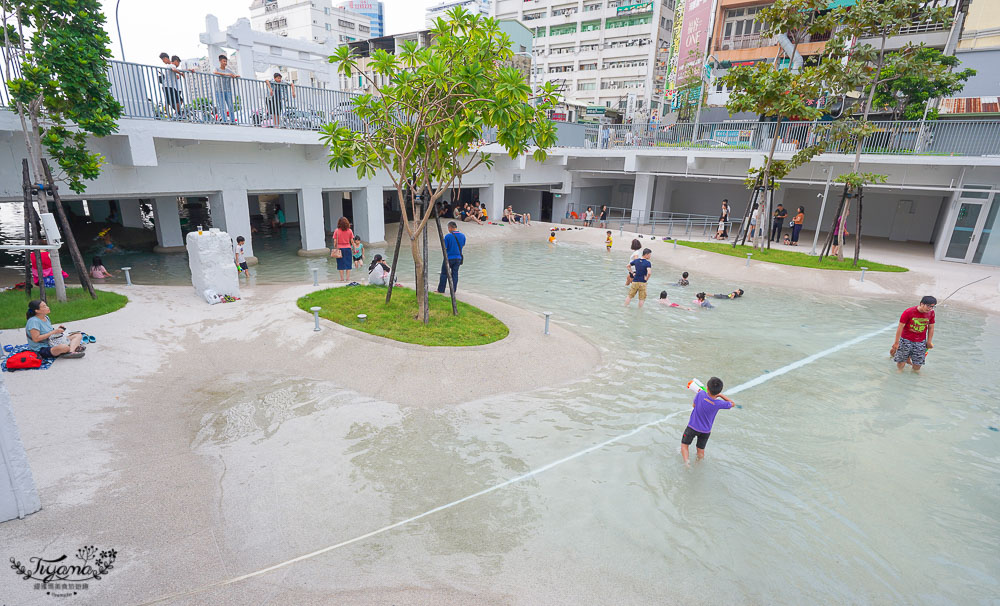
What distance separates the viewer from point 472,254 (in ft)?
68.1

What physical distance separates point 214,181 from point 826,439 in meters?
18.1

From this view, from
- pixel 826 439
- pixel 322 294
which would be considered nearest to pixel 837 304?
pixel 826 439

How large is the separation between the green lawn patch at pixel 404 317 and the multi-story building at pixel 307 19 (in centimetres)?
6753

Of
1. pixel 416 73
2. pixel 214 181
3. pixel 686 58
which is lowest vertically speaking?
pixel 214 181

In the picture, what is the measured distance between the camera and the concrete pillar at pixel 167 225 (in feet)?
61.8

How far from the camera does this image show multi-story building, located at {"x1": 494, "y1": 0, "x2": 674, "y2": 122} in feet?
176

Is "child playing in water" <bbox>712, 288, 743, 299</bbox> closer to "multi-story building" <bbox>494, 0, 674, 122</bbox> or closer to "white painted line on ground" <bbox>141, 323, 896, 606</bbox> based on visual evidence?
"white painted line on ground" <bbox>141, 323, 896, 606</bbox>

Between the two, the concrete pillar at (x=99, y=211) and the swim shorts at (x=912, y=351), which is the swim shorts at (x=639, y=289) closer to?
the swim shorts at (x=912, y=351)

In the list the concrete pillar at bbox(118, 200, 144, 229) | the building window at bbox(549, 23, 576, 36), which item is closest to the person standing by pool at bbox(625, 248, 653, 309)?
the concrete pillar at bbox(118, 200, 144, 229)

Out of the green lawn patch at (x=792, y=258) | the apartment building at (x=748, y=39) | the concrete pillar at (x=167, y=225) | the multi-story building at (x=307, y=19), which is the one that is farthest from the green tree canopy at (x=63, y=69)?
the multi-story building at (x=307, y=19)

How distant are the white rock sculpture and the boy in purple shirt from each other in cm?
1076

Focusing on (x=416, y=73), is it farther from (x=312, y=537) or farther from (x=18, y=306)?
(x=18, y=306)

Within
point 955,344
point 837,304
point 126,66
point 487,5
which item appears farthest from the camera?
point 487,5

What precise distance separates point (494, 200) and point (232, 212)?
1399cm
